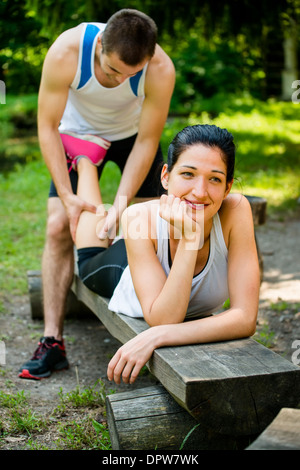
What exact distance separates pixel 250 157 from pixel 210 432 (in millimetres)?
8082

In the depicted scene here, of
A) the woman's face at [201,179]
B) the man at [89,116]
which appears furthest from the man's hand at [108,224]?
the woman's face at [201,179]

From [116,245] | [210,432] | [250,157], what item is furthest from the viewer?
[250,157]

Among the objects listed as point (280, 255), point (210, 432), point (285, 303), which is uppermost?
point (210, 432)

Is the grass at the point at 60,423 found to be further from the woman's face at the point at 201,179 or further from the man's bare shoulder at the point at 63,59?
the man's bare shoulder at the point at 63,59

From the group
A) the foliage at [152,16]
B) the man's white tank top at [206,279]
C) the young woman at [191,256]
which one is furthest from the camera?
the foliage at [152,16]

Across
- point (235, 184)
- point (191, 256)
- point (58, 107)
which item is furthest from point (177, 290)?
point (58, 107)

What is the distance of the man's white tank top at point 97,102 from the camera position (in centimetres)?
353

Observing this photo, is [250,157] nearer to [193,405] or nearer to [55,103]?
[55,103]

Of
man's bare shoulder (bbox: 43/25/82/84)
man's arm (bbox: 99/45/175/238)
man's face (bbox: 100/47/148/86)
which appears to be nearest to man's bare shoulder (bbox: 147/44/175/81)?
man's arm (bbox: 99/45/175/238)

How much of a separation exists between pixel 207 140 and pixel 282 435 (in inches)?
49.0

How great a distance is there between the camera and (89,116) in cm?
381

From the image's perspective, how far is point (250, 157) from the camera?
387 inches
